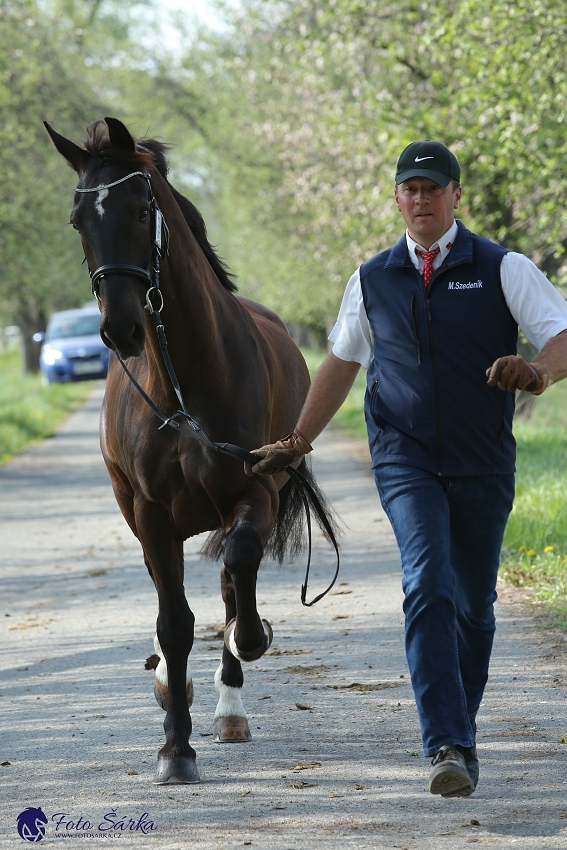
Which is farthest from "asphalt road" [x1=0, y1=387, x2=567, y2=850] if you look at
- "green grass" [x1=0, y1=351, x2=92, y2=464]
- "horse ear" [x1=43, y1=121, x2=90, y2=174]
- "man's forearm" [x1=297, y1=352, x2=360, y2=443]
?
"green grass" [x1=0, y1=351, x2=92, y2=464]

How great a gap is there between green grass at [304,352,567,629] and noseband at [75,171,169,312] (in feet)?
11.2

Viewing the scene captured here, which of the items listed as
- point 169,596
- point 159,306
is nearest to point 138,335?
point 159,306

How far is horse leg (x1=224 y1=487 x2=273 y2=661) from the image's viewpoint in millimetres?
4348

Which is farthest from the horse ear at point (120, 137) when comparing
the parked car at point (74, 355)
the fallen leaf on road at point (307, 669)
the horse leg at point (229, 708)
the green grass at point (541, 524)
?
the parked car at point (74, 355)

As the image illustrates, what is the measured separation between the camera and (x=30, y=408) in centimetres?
2397

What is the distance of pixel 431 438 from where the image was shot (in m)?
3.86

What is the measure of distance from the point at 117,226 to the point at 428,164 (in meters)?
1.13

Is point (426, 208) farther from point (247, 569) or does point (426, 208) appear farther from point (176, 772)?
point (176, 772)

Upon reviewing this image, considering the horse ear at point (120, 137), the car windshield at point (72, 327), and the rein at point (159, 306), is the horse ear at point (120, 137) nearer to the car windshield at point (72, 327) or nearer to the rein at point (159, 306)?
the rein at point (159, 306)

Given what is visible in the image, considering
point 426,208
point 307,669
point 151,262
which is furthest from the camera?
point 307,669

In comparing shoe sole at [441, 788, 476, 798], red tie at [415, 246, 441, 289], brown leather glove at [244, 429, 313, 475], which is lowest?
shoe sole at [441, 788, 476, 798]

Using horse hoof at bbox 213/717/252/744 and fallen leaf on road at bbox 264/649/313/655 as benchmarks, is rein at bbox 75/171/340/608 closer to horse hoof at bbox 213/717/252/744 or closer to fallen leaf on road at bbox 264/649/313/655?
horse hoof at bbox 213/717/252/744

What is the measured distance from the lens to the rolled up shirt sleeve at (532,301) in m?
3.76

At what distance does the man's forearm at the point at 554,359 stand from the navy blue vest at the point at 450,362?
20 centimetres
